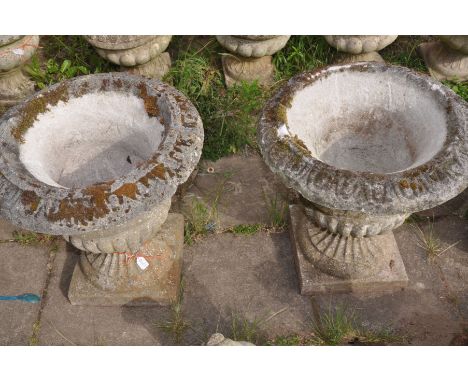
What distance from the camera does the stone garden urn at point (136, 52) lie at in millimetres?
3332

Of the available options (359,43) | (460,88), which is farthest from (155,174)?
(460,88)

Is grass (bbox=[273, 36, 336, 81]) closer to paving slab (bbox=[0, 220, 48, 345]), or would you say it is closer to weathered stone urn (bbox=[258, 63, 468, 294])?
weathered stone urn (bbox=[258, 63, 468, 294])

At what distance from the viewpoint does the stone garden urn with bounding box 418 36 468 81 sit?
3662 millimetres

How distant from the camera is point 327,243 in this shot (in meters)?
2.74

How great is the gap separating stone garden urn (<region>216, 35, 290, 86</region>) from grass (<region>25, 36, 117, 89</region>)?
91cm

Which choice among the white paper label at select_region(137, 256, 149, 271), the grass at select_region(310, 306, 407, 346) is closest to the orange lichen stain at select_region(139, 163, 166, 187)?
the white paper label at select_region(137, 256, 149, 271)

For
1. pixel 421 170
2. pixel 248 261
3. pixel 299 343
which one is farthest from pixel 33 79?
pixel 421 170

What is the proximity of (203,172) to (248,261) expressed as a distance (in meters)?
0.78

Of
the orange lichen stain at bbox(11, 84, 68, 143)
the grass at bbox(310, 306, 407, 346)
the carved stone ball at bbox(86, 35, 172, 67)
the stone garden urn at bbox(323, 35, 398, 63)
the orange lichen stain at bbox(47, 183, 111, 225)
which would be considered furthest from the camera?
the stone garden urn at bbox(323, 35, 398, 63)

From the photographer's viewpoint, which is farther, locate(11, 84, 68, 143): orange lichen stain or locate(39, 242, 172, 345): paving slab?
locate(39, 242, 172, 345): paving slab

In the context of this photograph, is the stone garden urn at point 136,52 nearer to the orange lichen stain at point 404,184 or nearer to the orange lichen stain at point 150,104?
the orange lichen stain at point 150,104

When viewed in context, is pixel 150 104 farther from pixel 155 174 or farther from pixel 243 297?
pixel 243 297

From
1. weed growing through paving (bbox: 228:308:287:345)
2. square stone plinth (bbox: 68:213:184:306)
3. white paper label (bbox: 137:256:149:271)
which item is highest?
white paper label (bbox: 137:256:149:271)

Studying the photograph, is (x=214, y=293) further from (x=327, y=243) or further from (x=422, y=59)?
(x=422, y=59)
